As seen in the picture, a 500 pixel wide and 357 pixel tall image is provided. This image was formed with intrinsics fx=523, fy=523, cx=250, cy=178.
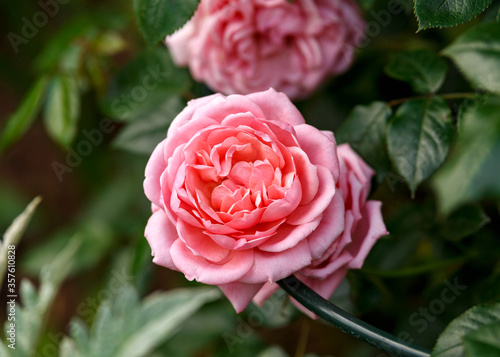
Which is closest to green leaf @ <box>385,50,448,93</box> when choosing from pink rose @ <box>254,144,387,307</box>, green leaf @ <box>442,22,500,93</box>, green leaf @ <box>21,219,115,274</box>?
green leaf @ <box>442,22,500,93</box>

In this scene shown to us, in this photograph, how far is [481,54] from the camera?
0.59 m

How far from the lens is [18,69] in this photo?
1.54m

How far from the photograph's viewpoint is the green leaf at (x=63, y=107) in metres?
0.87

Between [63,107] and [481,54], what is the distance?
64 centimetres

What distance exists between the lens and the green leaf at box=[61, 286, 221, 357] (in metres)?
0.75

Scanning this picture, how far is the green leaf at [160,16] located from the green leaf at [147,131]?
22 centimetres

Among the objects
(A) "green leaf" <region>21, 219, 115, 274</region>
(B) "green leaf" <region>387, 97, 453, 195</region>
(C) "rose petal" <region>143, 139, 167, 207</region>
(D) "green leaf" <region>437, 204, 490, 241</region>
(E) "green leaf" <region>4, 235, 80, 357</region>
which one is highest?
(C) "rose petal" <region>143, 139, 167, 207</region>

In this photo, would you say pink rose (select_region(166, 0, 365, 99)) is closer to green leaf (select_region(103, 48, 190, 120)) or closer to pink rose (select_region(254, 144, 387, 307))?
green leaf (select_region(103, 48, 190, 120))

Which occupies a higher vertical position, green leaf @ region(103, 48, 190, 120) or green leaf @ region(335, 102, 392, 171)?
green leaf @ region(103, 48, 190, 120)

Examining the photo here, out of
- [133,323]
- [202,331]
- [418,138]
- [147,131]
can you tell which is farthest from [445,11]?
[202,331]

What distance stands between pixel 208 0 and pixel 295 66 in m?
0.15

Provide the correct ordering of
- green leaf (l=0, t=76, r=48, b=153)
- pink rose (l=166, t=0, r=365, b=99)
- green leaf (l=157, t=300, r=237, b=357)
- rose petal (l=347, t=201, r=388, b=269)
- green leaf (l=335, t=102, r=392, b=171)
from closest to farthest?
rose petal (l=347, t=201, r=388, b=269) < green leaf (l=335, t=102, r=392, b=171) < pink rose (l=166, t=0, r=365, b=99) < green leaf (l=0, t=76, r=48, b=153) < green leaf (l=157, t=300, r=237, b=357)

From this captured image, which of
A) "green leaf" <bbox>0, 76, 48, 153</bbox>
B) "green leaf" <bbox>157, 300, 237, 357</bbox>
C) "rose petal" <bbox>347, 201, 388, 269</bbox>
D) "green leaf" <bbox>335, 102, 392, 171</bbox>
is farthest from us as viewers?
"green leaf" <bbox>157, 300, 237, 357</bbox>

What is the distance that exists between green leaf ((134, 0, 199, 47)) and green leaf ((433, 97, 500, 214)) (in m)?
0.33
